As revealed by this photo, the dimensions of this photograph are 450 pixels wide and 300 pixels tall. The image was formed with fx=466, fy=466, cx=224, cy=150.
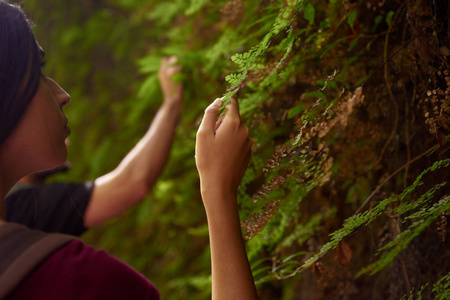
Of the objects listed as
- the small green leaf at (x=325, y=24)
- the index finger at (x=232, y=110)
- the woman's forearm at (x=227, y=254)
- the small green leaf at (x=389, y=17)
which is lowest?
the woman's forearm at (x=227, y=254)

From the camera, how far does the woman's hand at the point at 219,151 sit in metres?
0.99

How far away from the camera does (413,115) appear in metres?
1.12

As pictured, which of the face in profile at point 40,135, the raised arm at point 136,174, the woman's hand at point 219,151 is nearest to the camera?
the woman's hand at point 219,151

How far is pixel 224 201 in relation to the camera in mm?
992

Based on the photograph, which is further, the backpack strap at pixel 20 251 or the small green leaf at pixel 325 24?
the small green leaf at pixel 325 24

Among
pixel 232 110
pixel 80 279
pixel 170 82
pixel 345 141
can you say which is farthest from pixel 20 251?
pixel 170 82

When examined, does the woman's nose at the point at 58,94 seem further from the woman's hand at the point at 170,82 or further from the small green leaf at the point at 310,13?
the woman's hand at the point at 170,82

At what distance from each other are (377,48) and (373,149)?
10.5 inches

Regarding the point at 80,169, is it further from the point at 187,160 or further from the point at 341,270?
the point at 341,270

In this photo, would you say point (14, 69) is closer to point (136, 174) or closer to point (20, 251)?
point (20, 251)

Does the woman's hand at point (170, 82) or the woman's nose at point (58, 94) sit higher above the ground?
the woman's nose at point (58, 94)

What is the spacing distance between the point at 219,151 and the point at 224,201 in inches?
4.2

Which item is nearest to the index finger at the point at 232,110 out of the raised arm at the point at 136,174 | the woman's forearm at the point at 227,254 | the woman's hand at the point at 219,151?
the woman's hand at the point at 219,151

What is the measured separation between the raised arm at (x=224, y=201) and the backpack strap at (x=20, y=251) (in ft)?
1.05
